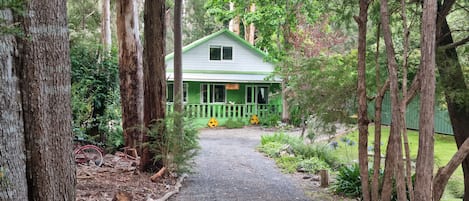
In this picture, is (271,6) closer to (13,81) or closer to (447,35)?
(447,35)

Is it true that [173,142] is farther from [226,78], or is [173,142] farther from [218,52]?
[218,52]

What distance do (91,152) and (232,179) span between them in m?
3.35

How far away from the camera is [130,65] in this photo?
1067 centimetres

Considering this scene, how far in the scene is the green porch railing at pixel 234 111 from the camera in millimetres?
22125

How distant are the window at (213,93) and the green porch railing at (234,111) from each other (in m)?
0.82

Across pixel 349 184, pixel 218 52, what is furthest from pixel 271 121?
pixel 349 184

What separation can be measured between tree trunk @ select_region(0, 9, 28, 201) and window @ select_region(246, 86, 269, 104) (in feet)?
69.8

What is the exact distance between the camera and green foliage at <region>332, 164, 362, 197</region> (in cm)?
795

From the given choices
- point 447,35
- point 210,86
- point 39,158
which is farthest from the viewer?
point 210,86

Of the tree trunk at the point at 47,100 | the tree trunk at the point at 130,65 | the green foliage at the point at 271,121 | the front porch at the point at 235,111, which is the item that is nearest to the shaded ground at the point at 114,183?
the tree trunk at the point at 130,65

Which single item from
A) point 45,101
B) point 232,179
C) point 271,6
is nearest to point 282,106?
point 271,6

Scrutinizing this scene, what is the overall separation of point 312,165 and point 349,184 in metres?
2.64

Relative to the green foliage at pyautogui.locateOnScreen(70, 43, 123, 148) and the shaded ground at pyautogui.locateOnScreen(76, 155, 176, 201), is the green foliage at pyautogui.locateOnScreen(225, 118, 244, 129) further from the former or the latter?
the shaded ground at pyautogui.locateOnScreen(76, 155, 176, 201)

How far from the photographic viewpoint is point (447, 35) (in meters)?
6.69
